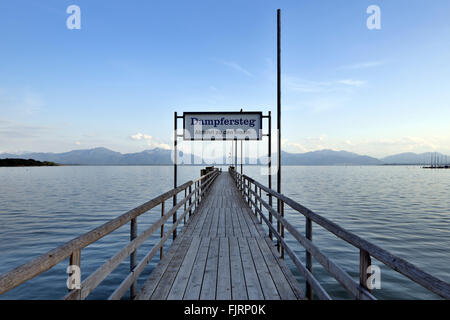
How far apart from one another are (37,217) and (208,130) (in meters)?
15.1

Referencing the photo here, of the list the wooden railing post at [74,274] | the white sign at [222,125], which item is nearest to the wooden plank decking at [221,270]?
the wooden railing post at [74,274]

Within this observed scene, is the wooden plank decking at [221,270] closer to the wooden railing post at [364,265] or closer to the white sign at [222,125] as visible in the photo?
the wooden railing post at [364,265]

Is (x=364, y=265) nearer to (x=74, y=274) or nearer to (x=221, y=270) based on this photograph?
(x=74, y=274)

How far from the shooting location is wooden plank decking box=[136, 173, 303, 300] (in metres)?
3.51

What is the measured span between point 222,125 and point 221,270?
251 inches

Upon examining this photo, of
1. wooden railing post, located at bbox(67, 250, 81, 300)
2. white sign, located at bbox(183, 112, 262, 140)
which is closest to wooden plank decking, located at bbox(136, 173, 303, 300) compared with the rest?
wooden railing post, located at bbox(67, 250, 81, 300)

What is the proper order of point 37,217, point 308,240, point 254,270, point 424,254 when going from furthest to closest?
point 37,217 < point 424,254 < point 254,270 < point 308,240

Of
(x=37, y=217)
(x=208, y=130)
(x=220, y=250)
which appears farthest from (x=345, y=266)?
(x=37, y=217)

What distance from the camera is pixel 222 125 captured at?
984 centimetres

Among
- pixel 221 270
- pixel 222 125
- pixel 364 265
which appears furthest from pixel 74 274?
pixel 222 125

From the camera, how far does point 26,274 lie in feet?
5.34

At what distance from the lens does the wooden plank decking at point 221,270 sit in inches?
138

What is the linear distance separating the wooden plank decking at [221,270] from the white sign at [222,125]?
3.82m
